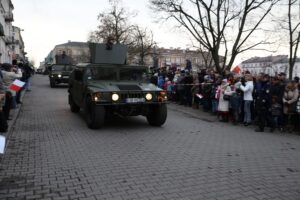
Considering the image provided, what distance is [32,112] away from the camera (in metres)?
13.5

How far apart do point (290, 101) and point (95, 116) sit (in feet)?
18.5

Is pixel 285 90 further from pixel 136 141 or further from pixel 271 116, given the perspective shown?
pixel 136 141

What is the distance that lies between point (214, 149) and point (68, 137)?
357cm

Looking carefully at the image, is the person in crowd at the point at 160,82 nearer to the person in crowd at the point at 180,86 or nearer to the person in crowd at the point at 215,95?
the person in crowd at the point at 180,86

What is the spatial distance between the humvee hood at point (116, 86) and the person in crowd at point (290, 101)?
392cm

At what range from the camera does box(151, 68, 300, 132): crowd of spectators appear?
35.2 ft

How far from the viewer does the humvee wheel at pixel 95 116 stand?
380 inches

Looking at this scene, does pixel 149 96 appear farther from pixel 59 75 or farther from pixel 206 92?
pixel 59 75

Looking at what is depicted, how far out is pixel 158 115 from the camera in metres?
10.5

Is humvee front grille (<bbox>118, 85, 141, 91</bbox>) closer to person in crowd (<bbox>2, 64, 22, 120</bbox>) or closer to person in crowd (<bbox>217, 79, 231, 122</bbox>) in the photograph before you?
person in crowd (<bbox>2, 64, 22, 120</bbox>)

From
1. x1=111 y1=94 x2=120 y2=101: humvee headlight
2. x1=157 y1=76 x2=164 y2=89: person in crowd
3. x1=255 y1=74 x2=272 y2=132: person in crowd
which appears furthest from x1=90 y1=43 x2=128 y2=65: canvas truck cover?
x1=157 y1=76 x2=164 y2=89: person in crowd

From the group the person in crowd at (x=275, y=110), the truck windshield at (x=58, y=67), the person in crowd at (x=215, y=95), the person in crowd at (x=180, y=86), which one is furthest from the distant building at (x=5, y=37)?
the person in crowd at (x=275, y=110)

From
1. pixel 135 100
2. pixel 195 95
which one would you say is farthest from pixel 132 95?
pixel 195 95

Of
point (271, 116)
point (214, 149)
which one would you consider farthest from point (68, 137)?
point (271, 116)
